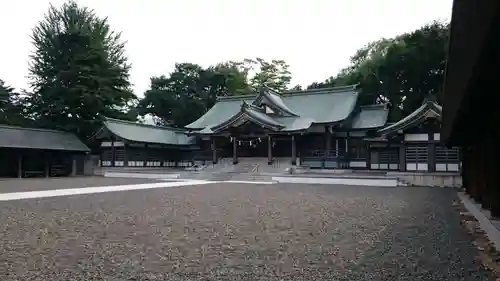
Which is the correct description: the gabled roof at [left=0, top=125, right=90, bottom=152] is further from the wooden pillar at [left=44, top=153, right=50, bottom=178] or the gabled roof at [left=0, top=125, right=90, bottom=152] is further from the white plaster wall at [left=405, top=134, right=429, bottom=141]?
the white plaster wall at [left=405, top=134, right=429, bottom=141]

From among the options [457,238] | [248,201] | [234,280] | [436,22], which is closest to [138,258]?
[234,280]

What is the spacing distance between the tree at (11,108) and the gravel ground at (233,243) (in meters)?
23.4

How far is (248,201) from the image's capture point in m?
11.1

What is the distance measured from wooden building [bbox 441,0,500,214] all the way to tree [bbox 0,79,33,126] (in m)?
30.5

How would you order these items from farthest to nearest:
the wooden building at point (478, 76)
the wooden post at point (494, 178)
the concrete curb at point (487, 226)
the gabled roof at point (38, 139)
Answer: the gabled roof at point (38, 139)
the wooden post at point (494, 178)
the concrete curb at point (487, 226)
the wooden building at point (478, 76)

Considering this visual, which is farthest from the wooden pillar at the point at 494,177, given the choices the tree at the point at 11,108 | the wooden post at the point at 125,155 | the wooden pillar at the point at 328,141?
the tree at the point at 11,108

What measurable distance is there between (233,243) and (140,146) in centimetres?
2364

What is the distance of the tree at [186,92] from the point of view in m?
38.3

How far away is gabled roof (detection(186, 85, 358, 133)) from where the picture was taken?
1021 inches

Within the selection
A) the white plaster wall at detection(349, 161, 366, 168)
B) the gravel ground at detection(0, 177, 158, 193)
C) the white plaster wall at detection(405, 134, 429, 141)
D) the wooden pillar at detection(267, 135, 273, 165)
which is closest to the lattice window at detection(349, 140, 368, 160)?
the white plaster wall at detection(349, 161, 366, 168)

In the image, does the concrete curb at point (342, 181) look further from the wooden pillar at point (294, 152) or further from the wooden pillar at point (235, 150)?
the wooden pillar at point (235, 150)

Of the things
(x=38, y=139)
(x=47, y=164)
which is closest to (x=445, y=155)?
(x=47, y=164)

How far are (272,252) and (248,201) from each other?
6.23 m

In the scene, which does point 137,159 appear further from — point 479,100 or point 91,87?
point 479,100
